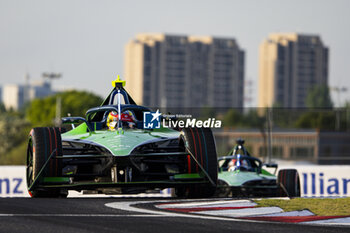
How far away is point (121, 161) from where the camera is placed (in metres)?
12.1

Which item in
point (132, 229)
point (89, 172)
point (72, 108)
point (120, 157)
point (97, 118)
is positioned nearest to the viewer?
point (132, 229)

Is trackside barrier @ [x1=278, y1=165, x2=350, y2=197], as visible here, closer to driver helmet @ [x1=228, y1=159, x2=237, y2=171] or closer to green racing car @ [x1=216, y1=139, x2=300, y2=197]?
green racing car @ [x1=216, y1=139, x2=300, y2=197]

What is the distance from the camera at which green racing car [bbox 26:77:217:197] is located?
12227 millimetres

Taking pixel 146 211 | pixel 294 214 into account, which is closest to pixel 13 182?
pixel 146 211

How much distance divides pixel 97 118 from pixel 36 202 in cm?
346

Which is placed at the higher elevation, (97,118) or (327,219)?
(97,118)

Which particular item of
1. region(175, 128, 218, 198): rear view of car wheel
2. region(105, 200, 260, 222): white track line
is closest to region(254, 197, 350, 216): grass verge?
region(105, 200, 260, 222): white track line

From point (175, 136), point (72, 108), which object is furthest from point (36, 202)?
point (72, 108)

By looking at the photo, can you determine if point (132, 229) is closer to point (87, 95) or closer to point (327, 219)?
point (327, 219)

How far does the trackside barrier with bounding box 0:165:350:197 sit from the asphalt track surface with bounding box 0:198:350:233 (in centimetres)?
1219

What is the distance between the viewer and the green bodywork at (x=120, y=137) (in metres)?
12.2

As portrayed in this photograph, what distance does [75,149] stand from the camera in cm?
1277

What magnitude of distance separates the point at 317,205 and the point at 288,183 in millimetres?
6941

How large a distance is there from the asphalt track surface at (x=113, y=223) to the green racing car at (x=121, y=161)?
7.51 feet
